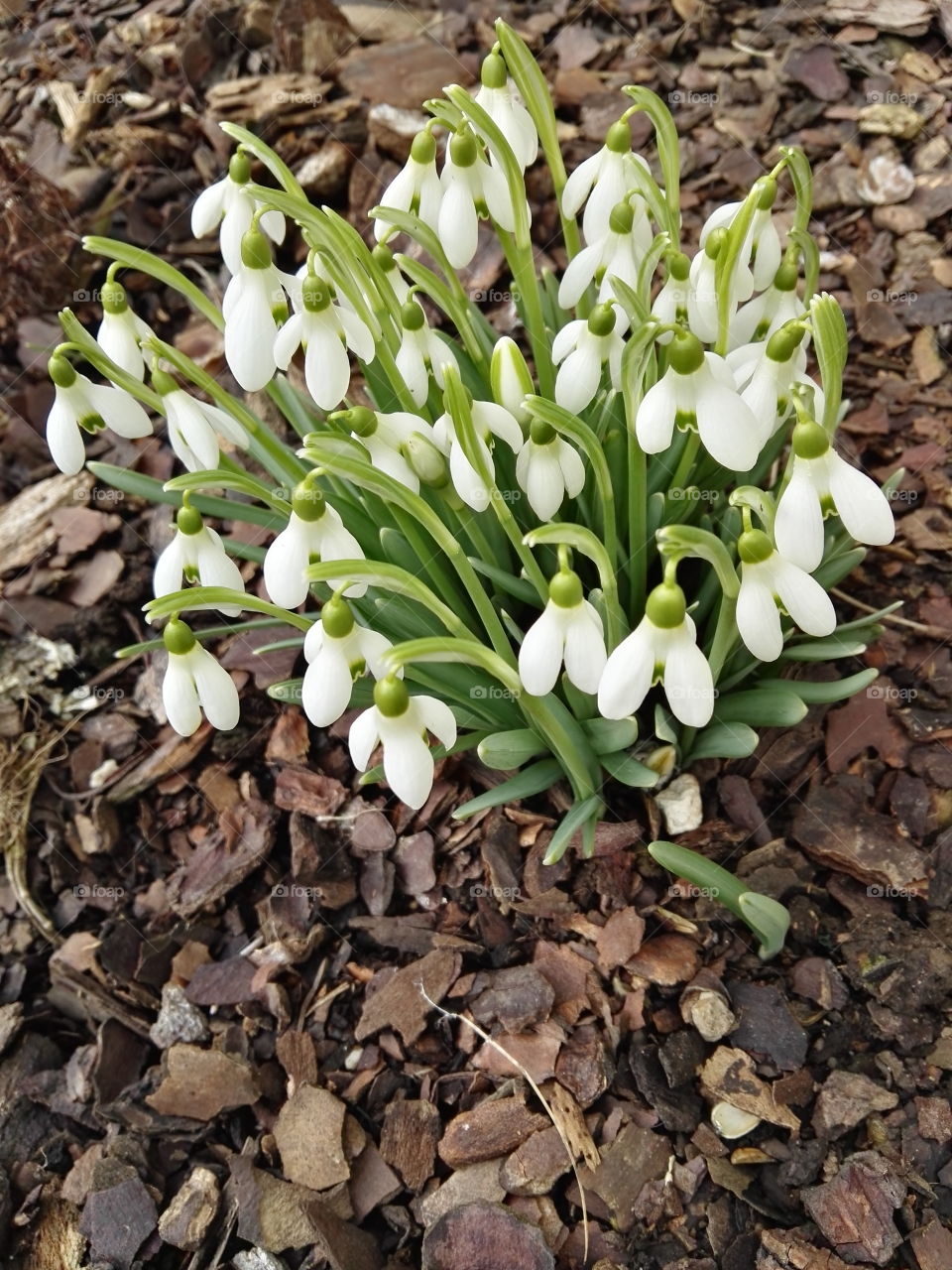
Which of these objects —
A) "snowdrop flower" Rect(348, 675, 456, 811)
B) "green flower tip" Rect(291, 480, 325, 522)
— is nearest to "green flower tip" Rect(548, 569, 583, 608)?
"snowdrop flower" Rect(348, 675, 456, 811)

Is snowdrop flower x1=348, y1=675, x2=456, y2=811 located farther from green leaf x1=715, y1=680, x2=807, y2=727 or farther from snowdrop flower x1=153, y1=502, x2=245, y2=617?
green leaf x1=715, y1=680, x2=807, y2=727

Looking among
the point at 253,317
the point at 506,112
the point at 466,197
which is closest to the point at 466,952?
the point at 253,317

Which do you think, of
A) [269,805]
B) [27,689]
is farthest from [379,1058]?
[27,689]

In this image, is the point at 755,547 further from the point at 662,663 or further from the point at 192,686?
the point at 192,686

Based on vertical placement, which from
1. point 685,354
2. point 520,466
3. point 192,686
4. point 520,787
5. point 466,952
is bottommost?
point 466,952

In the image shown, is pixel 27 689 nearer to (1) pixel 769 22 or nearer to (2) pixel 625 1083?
(2) pixel 625 1083
